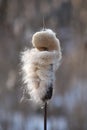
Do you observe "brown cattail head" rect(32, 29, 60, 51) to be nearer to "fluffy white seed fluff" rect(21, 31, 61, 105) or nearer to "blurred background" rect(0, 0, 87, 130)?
"fluffy white seed fluff" rect(21, 31, 61, 105)

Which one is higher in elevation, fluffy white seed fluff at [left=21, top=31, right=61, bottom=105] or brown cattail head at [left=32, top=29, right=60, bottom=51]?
brown cattail head at [left=32, top=29, right=60, bottom=51]

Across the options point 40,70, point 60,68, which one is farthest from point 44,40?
point 60,68

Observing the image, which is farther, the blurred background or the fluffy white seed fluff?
the blurred background

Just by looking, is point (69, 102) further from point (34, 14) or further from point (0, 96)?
point (34, 14)

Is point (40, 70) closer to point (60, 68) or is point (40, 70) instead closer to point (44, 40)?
point (44, 40)

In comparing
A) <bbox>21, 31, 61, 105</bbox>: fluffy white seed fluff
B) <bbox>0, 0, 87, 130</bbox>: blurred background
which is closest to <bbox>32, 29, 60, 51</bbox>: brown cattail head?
<bbox>21, 31, 61, 105</bbox>: fluffy white seed fluff
